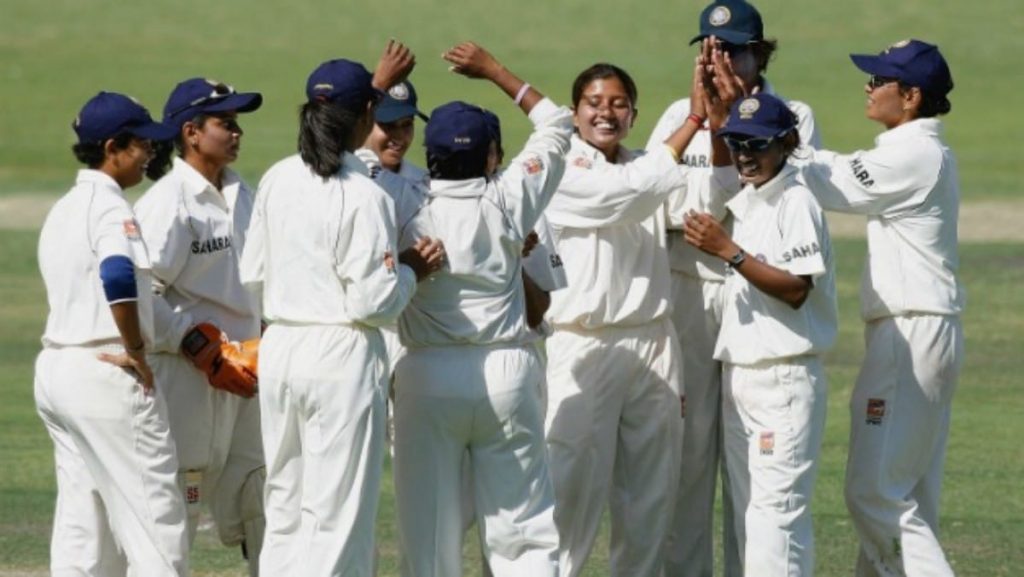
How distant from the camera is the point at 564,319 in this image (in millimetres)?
9219

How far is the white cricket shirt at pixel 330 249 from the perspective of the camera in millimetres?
7805

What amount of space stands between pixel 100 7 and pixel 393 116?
35.3 meters

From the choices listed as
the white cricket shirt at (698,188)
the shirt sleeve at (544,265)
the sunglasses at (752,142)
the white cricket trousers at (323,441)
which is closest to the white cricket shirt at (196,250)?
the white cricket trousers at (323,441)

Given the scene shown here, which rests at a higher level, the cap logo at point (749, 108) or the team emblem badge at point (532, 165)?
the cap logo at point (749, 108)

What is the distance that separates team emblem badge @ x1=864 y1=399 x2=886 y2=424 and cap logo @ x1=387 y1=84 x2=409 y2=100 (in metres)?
2.47

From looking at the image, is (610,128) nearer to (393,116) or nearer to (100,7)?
(393,116)

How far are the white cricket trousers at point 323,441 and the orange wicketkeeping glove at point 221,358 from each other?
1.50 ft

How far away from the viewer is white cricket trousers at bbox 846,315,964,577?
8.88m

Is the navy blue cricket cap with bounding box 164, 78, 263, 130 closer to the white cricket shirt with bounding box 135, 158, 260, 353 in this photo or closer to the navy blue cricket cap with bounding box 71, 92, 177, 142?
the white cricket shirt with bounding box 135, 158, 260, 353

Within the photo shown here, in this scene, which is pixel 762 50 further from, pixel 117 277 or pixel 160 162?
pixel 117 277

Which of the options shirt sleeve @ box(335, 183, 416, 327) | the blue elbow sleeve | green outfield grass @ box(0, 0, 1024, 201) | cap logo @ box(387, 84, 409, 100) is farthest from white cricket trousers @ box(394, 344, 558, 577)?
green outfield grass @ box(0, 0, 1024, 201)

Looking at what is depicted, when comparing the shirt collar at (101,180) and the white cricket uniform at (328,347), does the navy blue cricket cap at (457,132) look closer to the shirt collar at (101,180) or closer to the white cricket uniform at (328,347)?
the white cricket uniform at (328,347)

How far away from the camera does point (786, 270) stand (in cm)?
834

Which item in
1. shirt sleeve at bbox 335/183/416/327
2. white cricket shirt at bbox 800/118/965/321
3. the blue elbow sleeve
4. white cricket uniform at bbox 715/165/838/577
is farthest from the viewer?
white cricket shirt at bbox 800/118/965/321
